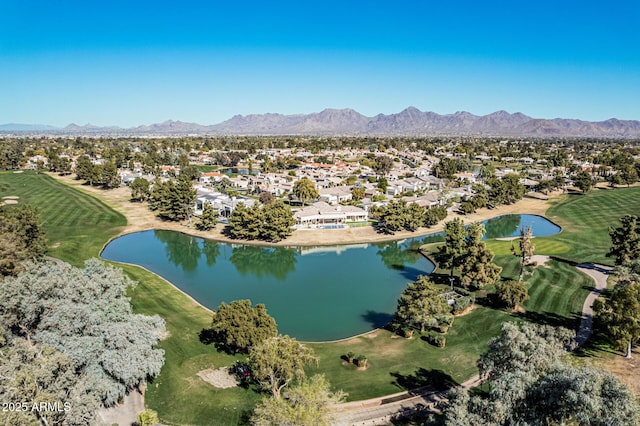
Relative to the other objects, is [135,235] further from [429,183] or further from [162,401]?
[429,183]

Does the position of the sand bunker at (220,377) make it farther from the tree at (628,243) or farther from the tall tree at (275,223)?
the tree at (628,243)

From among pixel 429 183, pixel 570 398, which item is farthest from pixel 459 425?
pixel 429 183

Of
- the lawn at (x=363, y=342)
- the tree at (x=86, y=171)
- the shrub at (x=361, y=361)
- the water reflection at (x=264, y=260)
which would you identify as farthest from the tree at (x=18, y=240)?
the tree at (x=86, y=171)

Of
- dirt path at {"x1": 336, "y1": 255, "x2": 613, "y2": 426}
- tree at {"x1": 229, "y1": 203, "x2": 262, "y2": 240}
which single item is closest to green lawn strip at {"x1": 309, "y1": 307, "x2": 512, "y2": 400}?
dirt path at {"x1": 336, "y1": 255, "x2": 613, "y2": 426}

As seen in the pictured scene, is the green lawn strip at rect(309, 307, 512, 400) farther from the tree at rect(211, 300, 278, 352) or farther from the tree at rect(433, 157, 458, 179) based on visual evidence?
the tree at rect(433, 157, 458, 179)

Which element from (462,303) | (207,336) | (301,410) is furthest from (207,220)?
(301,410)

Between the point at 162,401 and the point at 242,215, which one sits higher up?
the point at 242,215
